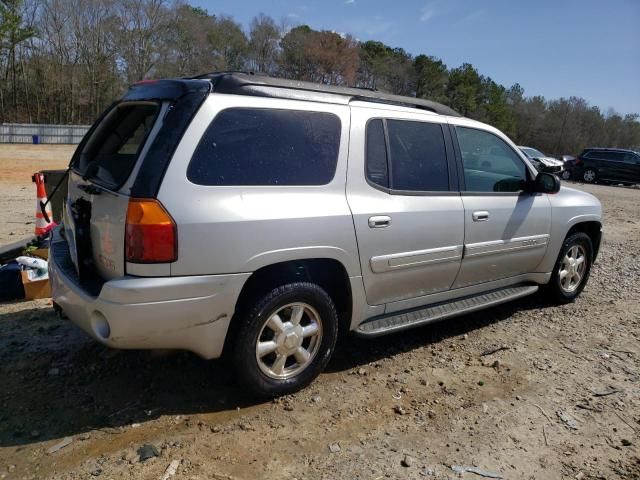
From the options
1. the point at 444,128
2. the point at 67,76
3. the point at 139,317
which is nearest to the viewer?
the point at 139,317

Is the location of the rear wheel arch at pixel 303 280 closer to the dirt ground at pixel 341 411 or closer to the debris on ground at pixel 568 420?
the dirt ground at pixel 341 411

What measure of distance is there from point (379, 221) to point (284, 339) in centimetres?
98

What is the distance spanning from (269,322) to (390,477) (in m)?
1.08

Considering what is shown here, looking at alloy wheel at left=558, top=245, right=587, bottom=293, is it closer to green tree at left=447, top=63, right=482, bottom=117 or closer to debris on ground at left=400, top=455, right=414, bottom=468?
debris on ground at left=400, top=455, right=414, bottom=468

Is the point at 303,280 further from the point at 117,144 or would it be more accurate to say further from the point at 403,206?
the point at 117,144

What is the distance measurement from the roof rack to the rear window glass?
0.41 metres

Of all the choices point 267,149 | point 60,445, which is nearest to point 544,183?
point 267,149

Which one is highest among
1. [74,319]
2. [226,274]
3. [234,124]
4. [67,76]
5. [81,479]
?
[67,76]

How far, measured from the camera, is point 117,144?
3383 millimetres

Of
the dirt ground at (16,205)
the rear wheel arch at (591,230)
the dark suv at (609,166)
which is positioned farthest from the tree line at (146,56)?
the rear wheel arch at (591,230)

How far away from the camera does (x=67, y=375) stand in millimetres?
3334

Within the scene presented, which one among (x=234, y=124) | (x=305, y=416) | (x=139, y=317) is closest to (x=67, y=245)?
(x=139, y=317)

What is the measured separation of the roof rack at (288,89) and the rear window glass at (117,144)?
1.34 feet

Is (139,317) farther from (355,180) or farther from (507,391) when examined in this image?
(507,391)
